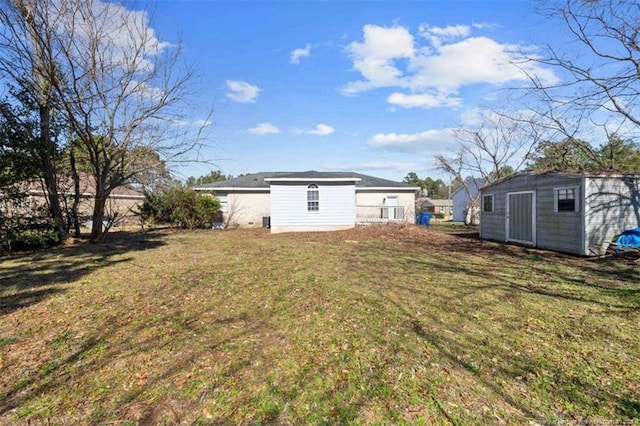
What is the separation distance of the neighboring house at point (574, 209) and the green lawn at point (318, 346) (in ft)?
7.49

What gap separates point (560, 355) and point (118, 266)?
803 centimetres

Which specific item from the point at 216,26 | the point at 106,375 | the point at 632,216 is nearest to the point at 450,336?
the point at 106,375

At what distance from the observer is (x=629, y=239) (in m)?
8.51

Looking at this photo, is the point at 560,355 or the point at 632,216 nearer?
the point at 560,355

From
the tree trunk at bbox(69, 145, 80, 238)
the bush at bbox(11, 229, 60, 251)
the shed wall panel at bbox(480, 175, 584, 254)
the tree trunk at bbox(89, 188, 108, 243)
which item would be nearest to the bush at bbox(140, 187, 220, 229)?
the tree trunk at bbox(69, 145, 80, 238)

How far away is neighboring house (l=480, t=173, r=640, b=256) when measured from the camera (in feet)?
28.8

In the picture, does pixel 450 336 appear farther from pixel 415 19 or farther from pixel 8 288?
pixel 415 19

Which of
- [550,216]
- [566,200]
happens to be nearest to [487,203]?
[550,216]

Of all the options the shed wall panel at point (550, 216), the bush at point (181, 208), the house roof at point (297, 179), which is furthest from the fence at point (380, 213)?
the bush at point (181, 208)

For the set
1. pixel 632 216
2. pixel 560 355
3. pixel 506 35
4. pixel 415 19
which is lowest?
pixel 560 355

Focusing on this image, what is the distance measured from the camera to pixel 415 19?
980 cm

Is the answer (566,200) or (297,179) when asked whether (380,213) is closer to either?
(297,179)

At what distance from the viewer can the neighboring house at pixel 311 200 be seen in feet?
50.8

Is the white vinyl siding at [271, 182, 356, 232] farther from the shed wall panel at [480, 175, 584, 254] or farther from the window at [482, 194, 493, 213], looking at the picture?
the shed wall panel at [480, 175, 584, 254]
